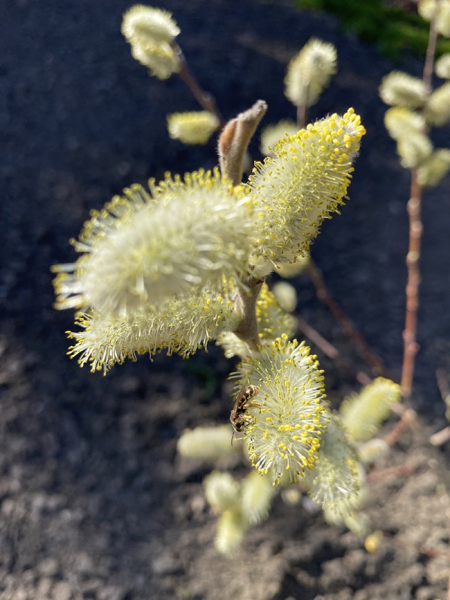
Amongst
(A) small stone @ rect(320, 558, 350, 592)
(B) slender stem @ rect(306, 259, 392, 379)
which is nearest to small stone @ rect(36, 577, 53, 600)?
(A) small stone @ rect(320, 558, 350, 592)

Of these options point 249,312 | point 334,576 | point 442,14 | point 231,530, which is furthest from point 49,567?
point 442,14

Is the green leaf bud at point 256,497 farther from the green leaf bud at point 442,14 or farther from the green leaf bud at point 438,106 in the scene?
the green leaf bud at point 442,14

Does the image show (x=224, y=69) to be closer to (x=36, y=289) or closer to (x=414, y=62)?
(x=414, y=62)

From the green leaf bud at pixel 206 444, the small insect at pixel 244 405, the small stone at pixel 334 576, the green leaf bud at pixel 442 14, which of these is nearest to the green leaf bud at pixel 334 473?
the small insect at pixel 244 405

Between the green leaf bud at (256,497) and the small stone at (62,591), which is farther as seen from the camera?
the small stone at (62,591)

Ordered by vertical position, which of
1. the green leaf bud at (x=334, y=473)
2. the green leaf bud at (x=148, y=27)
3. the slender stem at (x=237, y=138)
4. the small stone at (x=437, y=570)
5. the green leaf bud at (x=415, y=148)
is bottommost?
the small stone at (x=437, y=570)

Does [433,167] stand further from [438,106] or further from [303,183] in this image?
[303,183]
